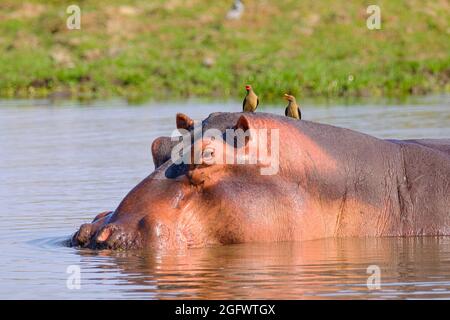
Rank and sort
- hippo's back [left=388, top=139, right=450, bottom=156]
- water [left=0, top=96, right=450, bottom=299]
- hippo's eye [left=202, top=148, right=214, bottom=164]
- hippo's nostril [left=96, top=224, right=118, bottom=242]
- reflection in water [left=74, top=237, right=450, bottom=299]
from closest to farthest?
reflection in water [left=74, top=237, right=450, bottom=299] < water [left=0, top=96, right=450, bottom=299] < hippo's eye [left=202, top=148, right=214, bottom=164] < hippo's nostril [left=96, top=224, right=118, bottom=242] < hippo's back [left=388, top=139, right=450, bottom=156]

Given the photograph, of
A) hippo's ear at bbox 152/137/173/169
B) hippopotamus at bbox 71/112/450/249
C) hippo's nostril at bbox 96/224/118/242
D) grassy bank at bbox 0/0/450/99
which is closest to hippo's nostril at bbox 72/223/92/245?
hippopotamus at bbox 71/112/450/249

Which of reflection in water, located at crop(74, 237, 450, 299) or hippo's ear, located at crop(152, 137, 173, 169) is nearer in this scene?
reflection in water, located at crop(74, 237, 450, 299)

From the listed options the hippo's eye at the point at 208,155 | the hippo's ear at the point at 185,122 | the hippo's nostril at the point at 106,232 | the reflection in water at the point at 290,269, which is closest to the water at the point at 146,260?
the reflection in water at the point at 290,269

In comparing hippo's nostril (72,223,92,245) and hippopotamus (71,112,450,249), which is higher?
hippopotamus (71,112,450,249)

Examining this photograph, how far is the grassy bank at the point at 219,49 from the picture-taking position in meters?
29.6

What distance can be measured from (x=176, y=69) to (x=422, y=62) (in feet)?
19.6

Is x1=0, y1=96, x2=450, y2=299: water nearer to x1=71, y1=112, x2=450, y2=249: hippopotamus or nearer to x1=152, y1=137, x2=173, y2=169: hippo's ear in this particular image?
x1=71, y1=112, x2=450, y2=249: hippopotamus

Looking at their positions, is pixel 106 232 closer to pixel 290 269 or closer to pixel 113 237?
pixel 113 237

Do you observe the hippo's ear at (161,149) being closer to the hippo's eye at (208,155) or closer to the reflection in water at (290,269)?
the hippo's eye at (208,155)

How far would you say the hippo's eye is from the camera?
7.79 m

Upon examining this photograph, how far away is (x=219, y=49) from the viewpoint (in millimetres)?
34656

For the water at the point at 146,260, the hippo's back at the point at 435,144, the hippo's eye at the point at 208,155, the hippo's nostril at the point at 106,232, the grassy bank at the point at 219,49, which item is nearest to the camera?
the water at the point at 146,260

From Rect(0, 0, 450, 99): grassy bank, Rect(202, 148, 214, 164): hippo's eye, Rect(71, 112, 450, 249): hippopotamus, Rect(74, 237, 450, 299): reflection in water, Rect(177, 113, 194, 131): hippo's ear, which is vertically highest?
Rect(0, 0, 450, 99): grassy bank
